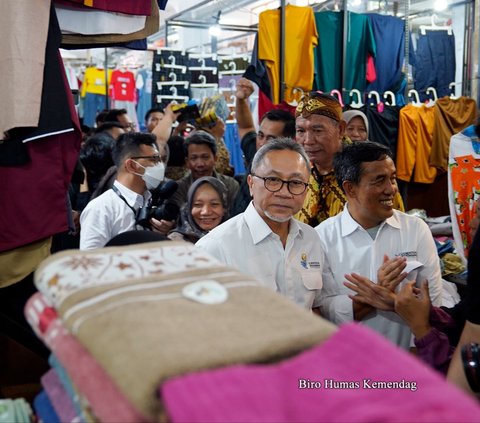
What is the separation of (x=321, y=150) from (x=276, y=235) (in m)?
1.06

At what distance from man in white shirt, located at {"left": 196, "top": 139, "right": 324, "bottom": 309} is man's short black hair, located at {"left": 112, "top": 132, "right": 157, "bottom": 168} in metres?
1.50

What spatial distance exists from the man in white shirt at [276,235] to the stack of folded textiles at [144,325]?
1262mm

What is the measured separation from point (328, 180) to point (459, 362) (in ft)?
5.66

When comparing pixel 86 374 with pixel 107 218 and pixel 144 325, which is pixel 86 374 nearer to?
pixel 144 325

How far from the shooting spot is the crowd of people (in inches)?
80.1

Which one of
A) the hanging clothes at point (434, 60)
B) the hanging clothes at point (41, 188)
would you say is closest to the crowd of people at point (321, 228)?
the hanging clothes at point (41, 188)

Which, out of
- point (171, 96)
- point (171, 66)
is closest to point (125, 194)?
point (171, 96)

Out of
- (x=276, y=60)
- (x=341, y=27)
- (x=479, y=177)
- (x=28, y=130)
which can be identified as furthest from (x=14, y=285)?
(x=341, y=27)

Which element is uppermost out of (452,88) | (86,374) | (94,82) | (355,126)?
(94,82)

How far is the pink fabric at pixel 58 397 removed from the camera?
2.37 ft

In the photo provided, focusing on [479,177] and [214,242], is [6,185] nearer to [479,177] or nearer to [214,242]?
[214,242]

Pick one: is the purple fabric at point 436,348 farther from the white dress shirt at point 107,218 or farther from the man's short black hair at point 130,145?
the man's short black hair at point 130,145

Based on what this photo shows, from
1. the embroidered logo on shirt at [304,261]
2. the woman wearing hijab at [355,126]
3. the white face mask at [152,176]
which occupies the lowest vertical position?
the embroidered logo on shirt at [304,261]

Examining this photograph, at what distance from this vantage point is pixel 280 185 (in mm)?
2086
